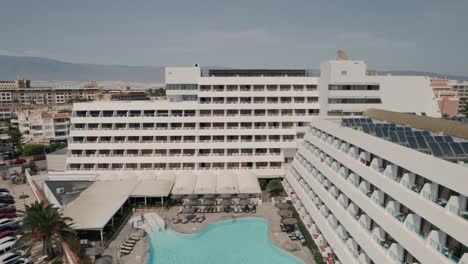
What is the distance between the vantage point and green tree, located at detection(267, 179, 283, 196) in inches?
1912

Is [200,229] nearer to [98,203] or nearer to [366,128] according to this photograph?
[98,203]

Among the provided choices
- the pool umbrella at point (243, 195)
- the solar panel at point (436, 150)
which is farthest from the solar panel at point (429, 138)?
the pool umbrella at point (243, 195)

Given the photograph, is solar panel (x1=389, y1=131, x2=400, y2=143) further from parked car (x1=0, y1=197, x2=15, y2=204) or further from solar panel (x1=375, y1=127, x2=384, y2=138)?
parked car (x1=0, y1=197, x2=15, y2=204)

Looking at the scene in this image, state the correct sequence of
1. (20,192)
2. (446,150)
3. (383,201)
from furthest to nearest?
(20,192) → (383,201) → (446,150)

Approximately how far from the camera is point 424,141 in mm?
21000

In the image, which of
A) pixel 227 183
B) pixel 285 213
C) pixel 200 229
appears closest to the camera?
pixel 200 229

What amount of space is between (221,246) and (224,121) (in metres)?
23.7

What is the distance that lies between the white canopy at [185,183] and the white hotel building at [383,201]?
17.0m

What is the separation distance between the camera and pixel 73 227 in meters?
32.1

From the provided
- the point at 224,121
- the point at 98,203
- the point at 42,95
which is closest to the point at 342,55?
the point at 224,121

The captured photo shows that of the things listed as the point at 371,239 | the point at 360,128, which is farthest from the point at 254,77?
the point at 371,239

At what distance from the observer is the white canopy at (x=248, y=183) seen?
44000 millimetres

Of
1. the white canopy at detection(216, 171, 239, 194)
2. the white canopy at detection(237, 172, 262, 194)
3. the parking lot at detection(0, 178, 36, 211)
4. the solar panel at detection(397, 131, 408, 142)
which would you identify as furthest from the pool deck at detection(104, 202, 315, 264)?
the parking lot at detection(0, 178, 36, 211)

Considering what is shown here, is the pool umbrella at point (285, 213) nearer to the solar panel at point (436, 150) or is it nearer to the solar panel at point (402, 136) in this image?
the solar panel at point (402, 136)
